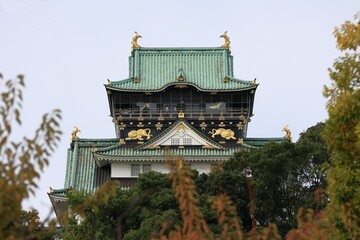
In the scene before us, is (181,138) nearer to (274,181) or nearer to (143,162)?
(143,162)

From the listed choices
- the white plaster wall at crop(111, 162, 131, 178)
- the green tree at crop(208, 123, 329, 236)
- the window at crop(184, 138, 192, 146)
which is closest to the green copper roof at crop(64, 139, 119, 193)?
the white plaster wall at crop(111, 162, 131, 178)

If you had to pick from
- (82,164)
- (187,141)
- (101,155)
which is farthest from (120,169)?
(187,141)

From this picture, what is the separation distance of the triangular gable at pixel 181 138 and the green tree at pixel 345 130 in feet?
89.0

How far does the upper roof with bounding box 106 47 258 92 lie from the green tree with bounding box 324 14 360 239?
28.7 m

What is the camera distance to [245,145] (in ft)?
146

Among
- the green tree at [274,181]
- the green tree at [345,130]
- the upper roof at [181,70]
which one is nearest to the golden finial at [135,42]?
the upper roof at [181,70]

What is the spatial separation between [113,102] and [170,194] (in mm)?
14329

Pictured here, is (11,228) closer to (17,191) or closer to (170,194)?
(17,191)

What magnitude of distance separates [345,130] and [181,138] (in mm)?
28020

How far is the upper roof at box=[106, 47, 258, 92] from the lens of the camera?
45844 mm

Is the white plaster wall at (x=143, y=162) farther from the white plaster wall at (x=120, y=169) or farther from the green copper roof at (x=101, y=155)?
the green copper roof at (x=101, y=155)

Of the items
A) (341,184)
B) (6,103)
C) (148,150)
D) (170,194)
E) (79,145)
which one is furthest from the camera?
(79,145)

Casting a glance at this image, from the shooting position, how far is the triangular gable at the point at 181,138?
143ft

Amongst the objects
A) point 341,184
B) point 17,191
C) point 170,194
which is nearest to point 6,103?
point 17,191
